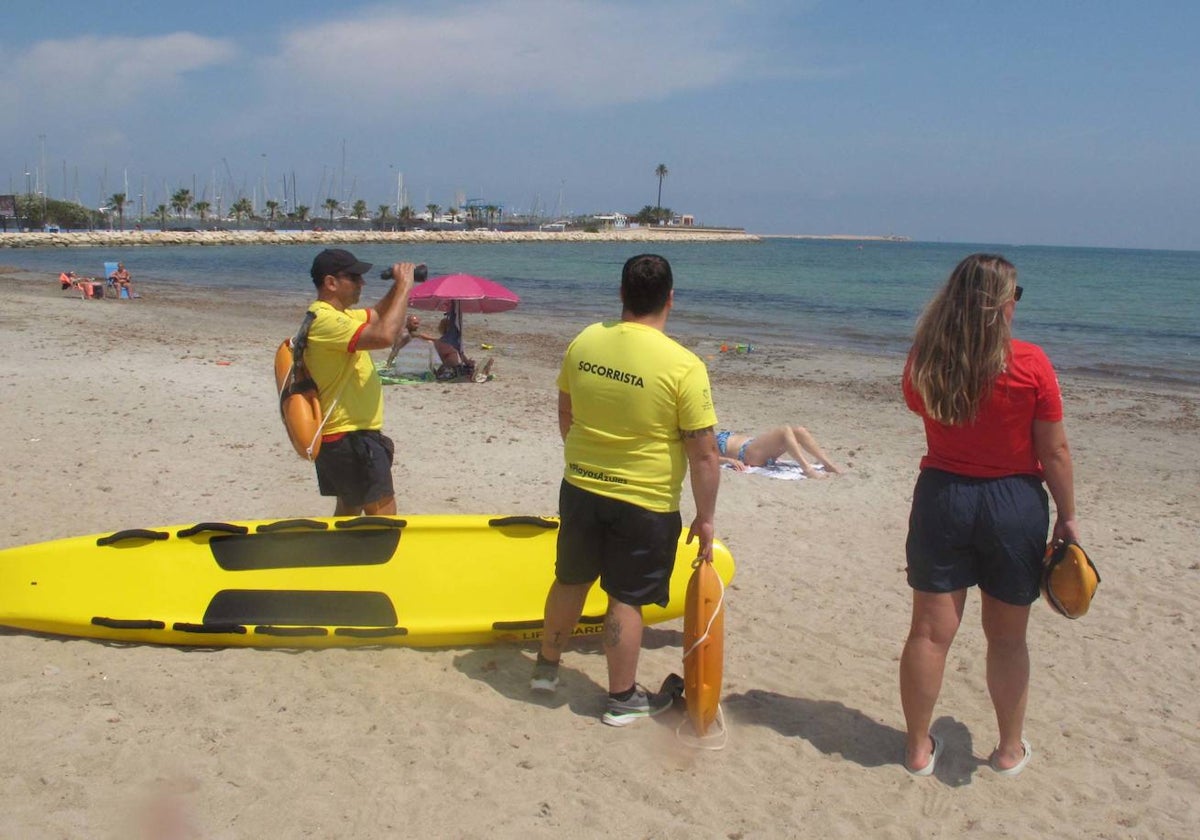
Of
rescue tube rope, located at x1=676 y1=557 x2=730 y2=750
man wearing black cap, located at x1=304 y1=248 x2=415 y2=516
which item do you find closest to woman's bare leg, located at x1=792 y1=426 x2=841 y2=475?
man wearing black cap, located at x1=304 y1=248 x2=415 y2=516

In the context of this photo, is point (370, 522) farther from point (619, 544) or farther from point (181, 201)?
point (181, 201)

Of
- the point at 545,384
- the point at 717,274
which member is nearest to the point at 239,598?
the point at 545,384

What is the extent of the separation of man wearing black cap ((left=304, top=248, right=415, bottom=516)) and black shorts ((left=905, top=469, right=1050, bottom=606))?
2.28 metres

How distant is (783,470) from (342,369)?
15.0 ft

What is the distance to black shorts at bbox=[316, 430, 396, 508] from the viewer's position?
4.39 metres

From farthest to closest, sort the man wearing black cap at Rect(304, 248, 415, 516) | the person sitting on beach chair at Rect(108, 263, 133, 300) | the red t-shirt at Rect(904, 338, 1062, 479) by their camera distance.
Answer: the person sitting on beach chair at Rect(108, 263, 133, 300) → the man wearing black cap at Rect(304, 248, 415, 516) → the red t-shirt at Rect(904, 338, 1062, 479)

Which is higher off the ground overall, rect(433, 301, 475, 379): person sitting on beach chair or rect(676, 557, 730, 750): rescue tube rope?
rect(433, 301, 475, 379): person sitting on beach chair

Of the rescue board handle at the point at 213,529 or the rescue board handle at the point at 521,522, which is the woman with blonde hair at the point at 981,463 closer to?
the rescue board handle at the point at 521,522

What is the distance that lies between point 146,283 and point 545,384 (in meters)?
25.5

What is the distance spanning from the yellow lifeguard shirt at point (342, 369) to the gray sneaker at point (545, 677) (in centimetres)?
136

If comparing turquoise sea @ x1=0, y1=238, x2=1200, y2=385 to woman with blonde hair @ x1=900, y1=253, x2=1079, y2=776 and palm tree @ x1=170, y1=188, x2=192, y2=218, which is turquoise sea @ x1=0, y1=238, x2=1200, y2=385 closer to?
woman with blonde hair @ x1=900, y1=253, x2=1079, y2=776

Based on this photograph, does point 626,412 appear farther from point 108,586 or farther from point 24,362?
point 24,362

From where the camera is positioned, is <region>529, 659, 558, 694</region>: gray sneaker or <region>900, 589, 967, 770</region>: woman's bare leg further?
<region>529, 659, 558, 694</region>: gray sneaker

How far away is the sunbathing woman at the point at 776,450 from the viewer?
7.88 meters
